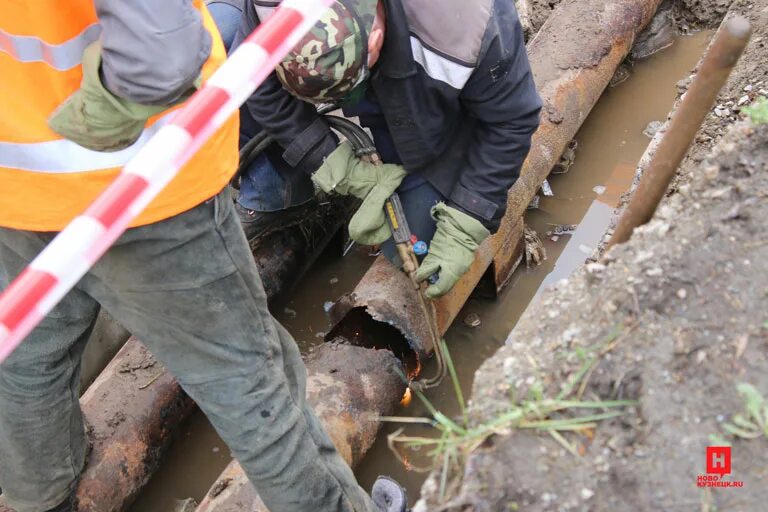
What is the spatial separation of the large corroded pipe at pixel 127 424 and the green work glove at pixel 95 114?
4.36ft

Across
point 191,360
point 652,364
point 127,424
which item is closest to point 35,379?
point 191,360

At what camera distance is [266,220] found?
10.9 feet

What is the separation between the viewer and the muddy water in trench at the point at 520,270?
2.92 meters

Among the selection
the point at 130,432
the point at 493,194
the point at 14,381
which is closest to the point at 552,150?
the point at 493,194

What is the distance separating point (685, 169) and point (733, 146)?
106 centimetres

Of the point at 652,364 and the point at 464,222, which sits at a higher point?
the point at 464,222

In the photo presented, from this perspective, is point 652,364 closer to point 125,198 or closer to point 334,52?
point 125,198

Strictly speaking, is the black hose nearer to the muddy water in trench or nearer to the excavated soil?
the muddy water in trench

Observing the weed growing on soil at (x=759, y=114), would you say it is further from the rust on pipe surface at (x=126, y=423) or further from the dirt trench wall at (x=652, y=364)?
the rust on pipe surface at (x=126, y=423)

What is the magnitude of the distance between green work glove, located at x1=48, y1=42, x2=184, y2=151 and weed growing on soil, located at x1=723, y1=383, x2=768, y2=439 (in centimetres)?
119

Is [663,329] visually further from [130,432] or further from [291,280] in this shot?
[291,280]

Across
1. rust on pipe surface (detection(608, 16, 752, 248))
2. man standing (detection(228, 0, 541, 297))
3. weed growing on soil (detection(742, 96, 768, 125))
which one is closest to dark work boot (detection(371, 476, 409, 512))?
man standing (detection(228, 0, 541, 297))

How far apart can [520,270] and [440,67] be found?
4.33 ft

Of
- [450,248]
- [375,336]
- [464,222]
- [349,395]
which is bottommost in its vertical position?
[349,395]
